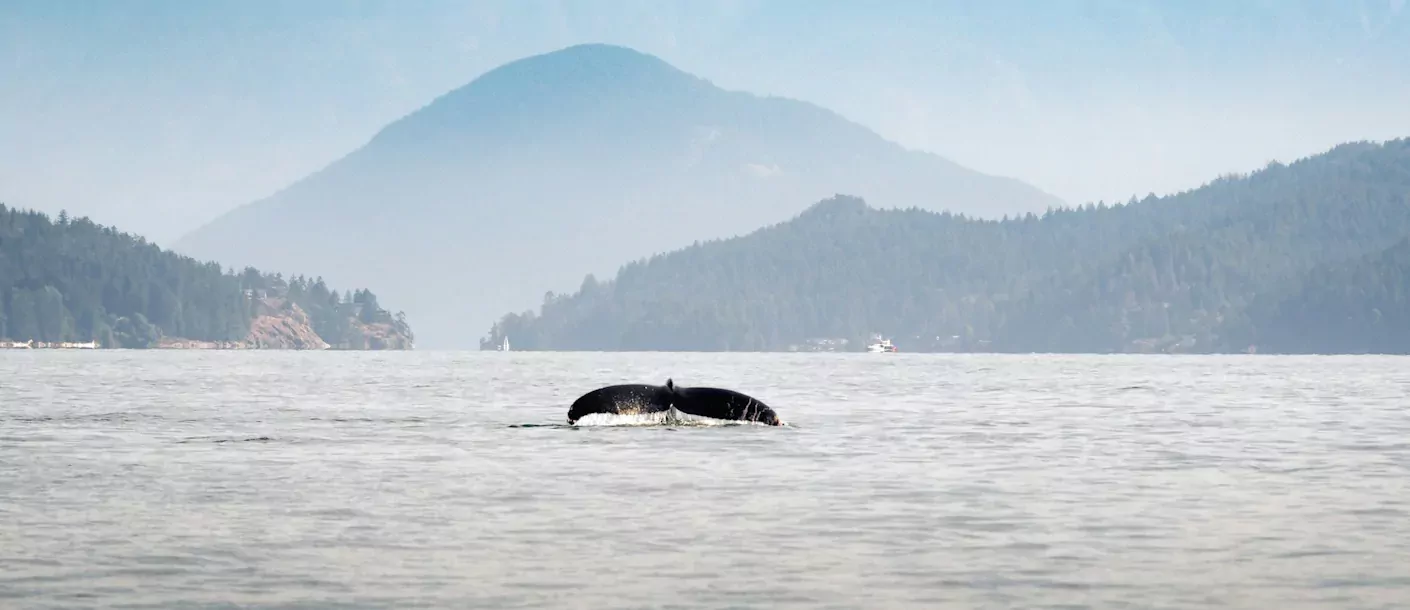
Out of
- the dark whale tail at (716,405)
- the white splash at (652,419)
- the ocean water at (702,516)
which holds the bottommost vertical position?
the ocean water at (702,516)

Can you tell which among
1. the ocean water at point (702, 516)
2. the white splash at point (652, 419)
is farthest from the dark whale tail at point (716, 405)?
the ocean water at point (702, 516)

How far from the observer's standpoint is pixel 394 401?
79.0 m

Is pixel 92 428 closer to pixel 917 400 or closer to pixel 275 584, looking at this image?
pixel 275 584

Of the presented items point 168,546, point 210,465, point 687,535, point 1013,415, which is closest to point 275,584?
point 168,546

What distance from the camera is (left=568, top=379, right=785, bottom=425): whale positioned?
53.6 m

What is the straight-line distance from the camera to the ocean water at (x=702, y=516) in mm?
21719

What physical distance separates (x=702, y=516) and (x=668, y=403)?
25224mm

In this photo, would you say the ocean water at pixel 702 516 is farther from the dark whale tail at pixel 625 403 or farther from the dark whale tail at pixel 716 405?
the dark whale tail at pixel 716 405

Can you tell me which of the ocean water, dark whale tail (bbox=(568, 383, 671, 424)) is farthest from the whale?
the ocean water

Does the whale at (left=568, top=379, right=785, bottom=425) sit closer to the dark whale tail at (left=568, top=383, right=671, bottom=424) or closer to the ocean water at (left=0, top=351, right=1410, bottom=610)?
the dark whale tail at (left=568, top=383, right=671, bottom=424)

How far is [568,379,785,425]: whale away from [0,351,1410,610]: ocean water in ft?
3.27

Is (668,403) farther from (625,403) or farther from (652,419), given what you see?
(625,403)

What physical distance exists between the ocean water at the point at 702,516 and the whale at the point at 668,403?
995 mm

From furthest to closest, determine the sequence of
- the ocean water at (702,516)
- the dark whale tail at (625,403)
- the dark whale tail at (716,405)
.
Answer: the dark whale tail at (716,405)
the dark whale tail at (625,403)
the ocean water at (702,516)
